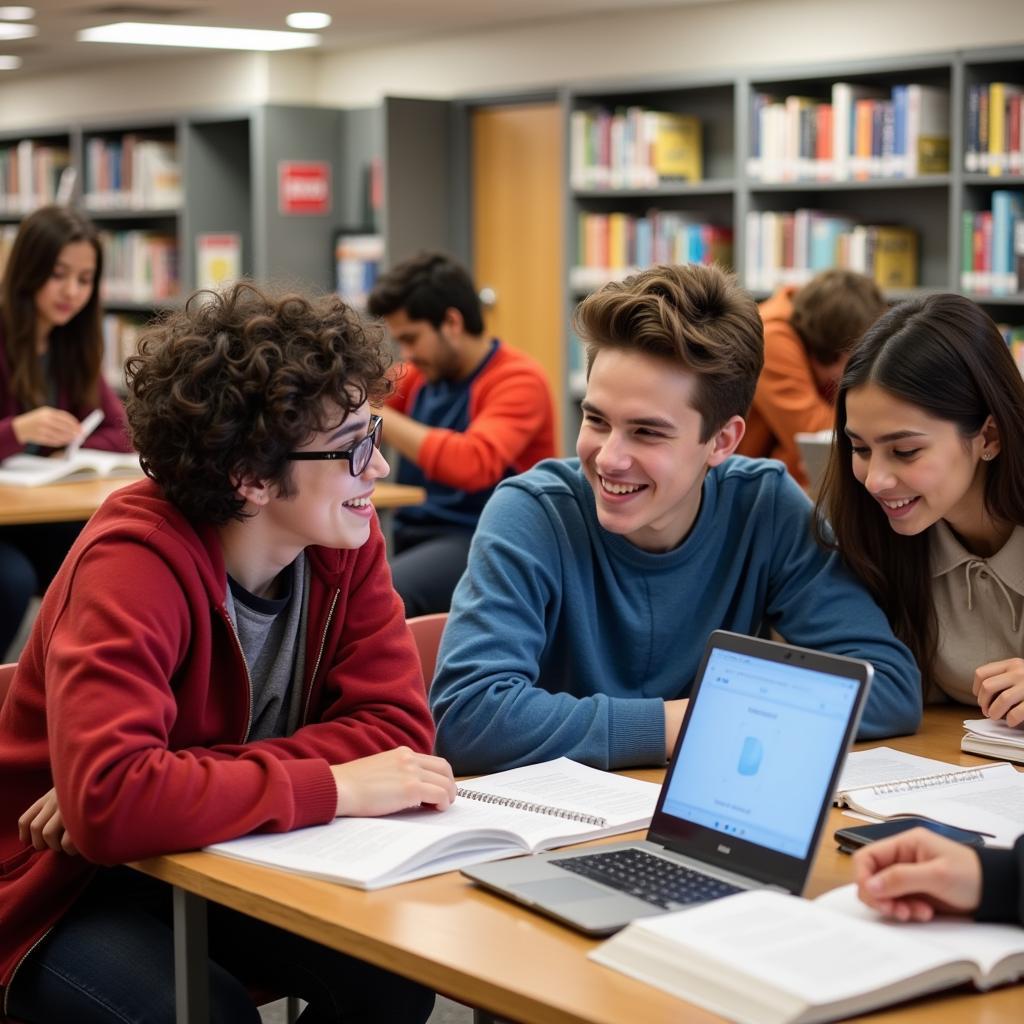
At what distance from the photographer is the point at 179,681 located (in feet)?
5.25

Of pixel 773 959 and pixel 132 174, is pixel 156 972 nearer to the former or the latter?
pixel 773 959

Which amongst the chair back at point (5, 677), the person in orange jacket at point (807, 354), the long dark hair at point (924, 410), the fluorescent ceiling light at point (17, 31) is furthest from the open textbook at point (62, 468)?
the fluorescent ceiling light at point (17, 31)

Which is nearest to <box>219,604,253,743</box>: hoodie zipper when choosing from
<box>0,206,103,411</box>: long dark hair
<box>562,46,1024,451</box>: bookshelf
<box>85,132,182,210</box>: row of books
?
<box>0,206,103,411</box>: long dark hair

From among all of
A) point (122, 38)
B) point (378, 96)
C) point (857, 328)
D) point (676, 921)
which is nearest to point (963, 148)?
point (857, 328)

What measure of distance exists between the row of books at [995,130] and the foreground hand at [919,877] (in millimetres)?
4266

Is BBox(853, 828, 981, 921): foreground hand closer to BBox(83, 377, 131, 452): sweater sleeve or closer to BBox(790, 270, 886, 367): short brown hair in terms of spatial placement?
BBox(790, 270, 886, 367): short brown hair

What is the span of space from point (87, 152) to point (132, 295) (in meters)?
0.83

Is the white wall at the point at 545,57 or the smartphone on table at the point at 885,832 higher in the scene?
the white wall at the point at 545,57

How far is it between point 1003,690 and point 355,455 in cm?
83

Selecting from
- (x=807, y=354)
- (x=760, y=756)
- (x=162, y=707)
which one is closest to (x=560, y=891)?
(x=760, y=756)

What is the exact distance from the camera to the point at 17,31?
7.02m

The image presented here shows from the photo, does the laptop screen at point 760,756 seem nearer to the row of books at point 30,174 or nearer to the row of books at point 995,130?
the row of books at point 995,130

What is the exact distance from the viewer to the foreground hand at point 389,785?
1533 millimetres

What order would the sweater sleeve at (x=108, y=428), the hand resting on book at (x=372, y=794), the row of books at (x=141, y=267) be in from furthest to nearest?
the row of books at (x=141, y=267) → the sweater sleeve at (x=108, y=428) → the hand resting on book at (x=372, y=794)
